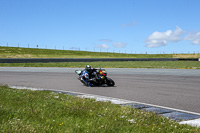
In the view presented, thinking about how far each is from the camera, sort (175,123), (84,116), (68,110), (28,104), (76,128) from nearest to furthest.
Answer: (76,128) < (175,123) < (84,116) < (68,110) < (28,104)

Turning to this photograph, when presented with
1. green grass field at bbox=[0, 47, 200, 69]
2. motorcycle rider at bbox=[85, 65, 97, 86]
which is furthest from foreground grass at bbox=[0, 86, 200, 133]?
green grass field at bbox=[0, 47, 200, 69]

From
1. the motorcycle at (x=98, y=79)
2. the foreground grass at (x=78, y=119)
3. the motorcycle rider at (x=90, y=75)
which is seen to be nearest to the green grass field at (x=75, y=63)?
the motorcycle at (x=98, y=79)

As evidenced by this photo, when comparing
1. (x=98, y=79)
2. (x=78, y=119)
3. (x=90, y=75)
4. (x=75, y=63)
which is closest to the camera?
(x=78, y=119)

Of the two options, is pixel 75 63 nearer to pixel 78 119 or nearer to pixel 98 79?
pixel 98 79

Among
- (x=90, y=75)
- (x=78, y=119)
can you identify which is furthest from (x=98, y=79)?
(x=78, y=119)

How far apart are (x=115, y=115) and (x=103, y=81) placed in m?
7.39

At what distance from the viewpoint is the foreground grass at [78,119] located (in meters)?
5.50

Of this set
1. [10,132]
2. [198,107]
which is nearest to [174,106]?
[198,107]

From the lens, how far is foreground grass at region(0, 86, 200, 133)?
18.0ft

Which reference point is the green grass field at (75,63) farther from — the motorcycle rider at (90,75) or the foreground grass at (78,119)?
A: the foreground grass at (78,119)

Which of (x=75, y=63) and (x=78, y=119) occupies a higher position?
(x=75, y=63)

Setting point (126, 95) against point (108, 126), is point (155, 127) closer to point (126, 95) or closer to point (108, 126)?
point (108, 126)

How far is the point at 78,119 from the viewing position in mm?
6320

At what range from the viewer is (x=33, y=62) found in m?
40.1
